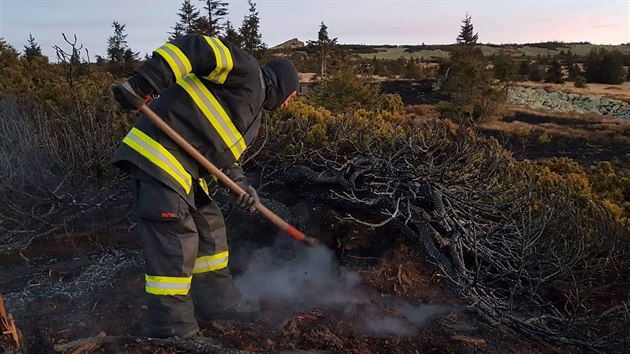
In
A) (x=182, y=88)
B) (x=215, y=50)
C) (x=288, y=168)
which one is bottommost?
(x=288, y=168)

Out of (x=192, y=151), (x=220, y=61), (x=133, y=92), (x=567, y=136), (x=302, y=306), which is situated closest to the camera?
(x=133, y=92)

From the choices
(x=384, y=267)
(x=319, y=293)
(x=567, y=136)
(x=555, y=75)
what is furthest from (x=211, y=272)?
(x=555, y=75)

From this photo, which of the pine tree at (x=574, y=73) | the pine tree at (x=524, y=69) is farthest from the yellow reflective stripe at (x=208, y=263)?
the pine tree at (x=574, y=73)

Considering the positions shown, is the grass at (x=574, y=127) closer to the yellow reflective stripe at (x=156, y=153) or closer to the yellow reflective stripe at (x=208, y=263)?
the yellow reflective stripe at (x=208, y=263)

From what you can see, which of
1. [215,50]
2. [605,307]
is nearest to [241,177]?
[215,50]

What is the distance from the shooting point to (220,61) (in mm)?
2658

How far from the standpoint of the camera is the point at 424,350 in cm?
291

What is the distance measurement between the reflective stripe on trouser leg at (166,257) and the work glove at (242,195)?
369 millimetres

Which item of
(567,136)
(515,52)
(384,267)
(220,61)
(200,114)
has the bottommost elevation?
(567,136)

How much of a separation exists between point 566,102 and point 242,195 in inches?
893

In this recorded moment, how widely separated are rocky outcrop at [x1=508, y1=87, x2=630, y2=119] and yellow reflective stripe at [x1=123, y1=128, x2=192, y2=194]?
20.2 meters

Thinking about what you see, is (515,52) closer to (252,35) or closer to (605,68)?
(605,68)

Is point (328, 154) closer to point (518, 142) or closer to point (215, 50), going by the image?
point (215, 50)

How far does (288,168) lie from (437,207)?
1.44m
